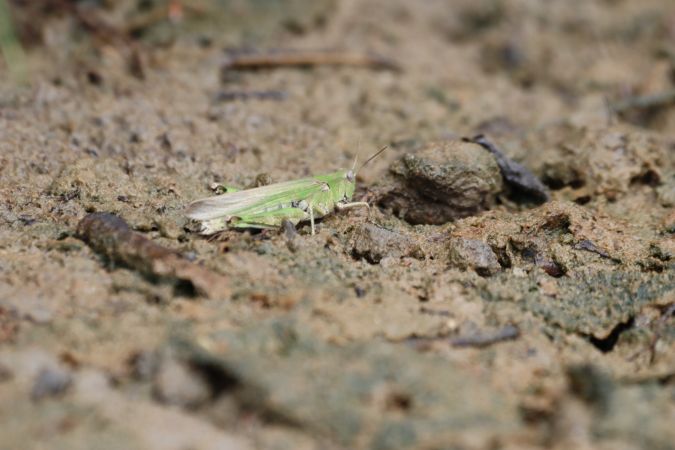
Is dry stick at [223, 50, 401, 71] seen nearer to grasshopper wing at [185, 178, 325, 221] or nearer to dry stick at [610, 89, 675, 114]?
dry stick at [610, 89, 675, 114]

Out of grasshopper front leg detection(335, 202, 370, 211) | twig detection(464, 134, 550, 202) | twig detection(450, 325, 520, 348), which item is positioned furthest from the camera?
twig detection(464, 134, 550, 202)

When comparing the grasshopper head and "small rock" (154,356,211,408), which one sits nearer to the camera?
"small rock" (154,356,211,408)

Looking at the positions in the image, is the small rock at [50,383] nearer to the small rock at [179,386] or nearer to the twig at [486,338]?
the small rock at [179,386]

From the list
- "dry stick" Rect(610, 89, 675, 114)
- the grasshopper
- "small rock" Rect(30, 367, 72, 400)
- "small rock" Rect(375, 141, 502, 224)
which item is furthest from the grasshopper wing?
"dry stick" Rect(610, 89, 675, 114)

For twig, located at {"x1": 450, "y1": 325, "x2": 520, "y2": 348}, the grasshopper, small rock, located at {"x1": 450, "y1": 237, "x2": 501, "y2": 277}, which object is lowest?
twig, located at {"x1": 450, "y1": 325, "x2": 520, "y2": 348}

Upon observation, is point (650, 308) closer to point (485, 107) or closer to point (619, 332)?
point (619, 332)

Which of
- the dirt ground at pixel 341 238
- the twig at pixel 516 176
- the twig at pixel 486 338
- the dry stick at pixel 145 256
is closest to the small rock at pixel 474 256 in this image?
the dirt ground at pixel 341 238

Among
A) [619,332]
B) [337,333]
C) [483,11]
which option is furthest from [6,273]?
[483,11]
